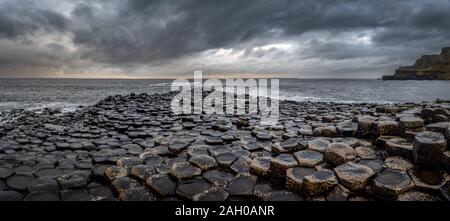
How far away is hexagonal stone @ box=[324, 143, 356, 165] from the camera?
446 centimetres

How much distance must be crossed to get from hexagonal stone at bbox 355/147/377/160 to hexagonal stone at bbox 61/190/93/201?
15.4 ft

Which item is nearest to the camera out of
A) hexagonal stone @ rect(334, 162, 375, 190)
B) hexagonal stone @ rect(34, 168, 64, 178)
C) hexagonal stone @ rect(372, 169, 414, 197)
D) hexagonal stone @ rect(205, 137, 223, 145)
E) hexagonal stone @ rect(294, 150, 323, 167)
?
hexagonal stone @ rect(372, 169, 414, 197)

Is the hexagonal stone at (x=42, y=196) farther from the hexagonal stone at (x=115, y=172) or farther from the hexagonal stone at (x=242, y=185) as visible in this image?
the hexagonal stone at (x=242, y=185)

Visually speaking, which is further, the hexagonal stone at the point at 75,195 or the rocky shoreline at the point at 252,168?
the hexagonal stone at the point at 75,195

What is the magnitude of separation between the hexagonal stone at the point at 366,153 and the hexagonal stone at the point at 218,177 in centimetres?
244

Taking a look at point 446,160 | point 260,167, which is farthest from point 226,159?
point 446,160

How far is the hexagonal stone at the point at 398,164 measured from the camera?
406 centimetres

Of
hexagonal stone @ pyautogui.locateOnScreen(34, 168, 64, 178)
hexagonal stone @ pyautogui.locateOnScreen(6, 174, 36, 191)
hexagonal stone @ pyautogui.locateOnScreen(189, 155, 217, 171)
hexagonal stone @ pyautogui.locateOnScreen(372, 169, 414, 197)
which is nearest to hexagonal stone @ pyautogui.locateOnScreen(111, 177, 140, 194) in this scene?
hexagonal stone @ pyautogui.locateOnScreen(189, 155, 217, 171)

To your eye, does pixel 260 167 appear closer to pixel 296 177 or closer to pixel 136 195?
pixel 296 177

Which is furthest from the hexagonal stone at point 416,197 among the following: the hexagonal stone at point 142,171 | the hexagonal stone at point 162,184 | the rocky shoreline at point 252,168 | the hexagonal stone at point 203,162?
the hexagonal stone at point 142,171

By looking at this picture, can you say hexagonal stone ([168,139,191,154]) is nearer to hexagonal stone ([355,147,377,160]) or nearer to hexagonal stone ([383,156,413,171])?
hexagonal stone ([355,147,377,160])
